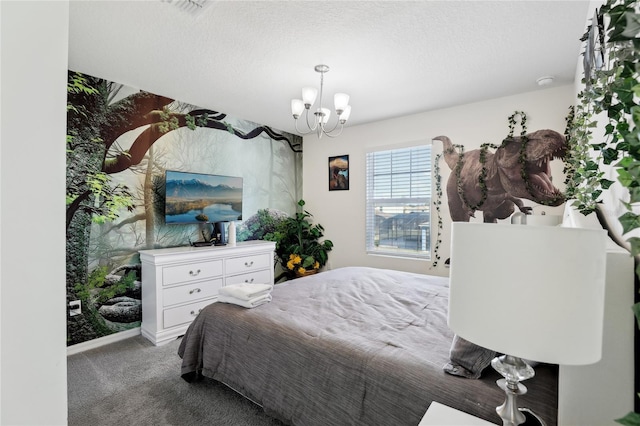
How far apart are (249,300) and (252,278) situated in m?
1.78

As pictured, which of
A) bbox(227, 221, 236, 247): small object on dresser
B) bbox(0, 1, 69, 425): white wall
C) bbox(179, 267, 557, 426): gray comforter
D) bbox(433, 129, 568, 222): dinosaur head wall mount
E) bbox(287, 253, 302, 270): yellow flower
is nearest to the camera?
bbox(0, 1, 69, 425): white wall

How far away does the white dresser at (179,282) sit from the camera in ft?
9.73

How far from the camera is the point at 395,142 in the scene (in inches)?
164

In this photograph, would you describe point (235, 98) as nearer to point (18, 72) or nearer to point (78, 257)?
point (78, 257)

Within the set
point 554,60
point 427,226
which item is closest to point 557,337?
point 554,60

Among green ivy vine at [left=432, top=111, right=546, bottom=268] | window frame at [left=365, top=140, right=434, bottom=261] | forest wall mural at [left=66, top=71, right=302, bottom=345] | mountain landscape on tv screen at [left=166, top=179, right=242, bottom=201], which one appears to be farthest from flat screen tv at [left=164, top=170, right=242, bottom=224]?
green ivy vine at [left=432, top=111, right=546, bottom=268]

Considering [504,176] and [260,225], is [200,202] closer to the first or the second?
[260,225]

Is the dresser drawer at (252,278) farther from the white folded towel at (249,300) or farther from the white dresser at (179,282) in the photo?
the white folded towel at (249,300)

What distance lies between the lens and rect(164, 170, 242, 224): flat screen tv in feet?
11.1

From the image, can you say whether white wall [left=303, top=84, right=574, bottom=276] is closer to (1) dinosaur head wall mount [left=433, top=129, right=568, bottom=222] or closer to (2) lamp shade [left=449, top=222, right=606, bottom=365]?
(1) dinosaur head wall mount [left=433, top=129, right=568, bottom=222]

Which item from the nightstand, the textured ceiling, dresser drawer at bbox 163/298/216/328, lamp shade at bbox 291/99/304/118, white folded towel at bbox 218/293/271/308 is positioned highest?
the textured ceiling

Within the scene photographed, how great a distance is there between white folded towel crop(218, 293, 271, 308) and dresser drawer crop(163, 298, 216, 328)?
95cm

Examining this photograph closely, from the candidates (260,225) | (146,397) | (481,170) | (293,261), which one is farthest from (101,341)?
(481,170)

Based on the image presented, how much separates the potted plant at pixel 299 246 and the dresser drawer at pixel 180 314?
1518 mm
